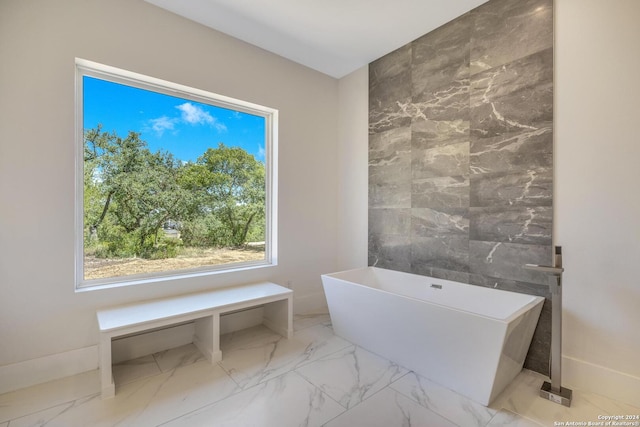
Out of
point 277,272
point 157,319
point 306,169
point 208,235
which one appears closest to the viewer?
point 157,319

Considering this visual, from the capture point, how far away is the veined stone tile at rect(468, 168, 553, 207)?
7.06 feet

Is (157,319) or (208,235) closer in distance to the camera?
(157,319)

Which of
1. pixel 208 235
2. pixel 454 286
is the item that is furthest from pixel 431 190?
pixel 208 235

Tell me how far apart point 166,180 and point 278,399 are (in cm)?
207

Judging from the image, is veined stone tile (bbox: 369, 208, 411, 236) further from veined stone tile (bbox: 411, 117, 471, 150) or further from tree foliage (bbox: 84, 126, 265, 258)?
tree foliage (bbox: 84, 126, 265, 258)

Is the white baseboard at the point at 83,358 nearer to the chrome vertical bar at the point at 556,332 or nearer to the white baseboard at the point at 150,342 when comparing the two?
the white baseboard at the point at 150,342

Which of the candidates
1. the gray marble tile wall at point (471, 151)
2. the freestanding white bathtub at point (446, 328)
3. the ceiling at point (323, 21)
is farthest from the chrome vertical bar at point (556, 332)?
the ceiling at point (323, 21)

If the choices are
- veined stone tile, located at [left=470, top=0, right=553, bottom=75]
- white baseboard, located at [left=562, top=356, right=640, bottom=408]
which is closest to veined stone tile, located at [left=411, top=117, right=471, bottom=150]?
veined stone tile, located at [left=470, top=0, right=553, bottom=75]

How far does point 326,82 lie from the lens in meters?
3.67

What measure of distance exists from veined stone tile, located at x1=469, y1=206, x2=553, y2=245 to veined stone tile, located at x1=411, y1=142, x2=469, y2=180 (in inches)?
16.3

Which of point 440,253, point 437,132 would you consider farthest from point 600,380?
point 437,132

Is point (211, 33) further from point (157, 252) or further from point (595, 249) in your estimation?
point (595, 249)

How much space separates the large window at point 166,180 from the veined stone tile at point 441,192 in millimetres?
1599

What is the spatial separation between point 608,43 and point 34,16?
3.89 meters
